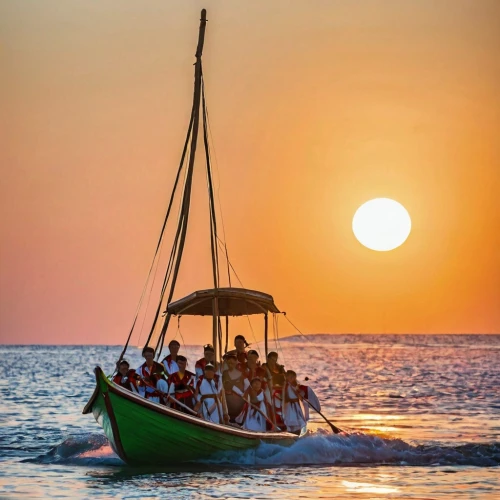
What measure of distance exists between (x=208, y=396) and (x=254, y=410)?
→ 4.99 feet

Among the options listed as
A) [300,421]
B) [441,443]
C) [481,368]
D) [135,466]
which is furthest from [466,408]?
[481,368]

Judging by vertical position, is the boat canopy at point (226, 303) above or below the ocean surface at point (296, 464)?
above

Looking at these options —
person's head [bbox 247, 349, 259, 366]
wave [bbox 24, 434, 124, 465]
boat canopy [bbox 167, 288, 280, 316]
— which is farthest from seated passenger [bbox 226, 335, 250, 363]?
wave [bbox 24, 434, 124, 465]

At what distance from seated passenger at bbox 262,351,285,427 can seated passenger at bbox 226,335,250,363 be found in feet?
1.48

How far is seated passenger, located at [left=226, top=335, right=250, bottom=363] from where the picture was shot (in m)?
25.3

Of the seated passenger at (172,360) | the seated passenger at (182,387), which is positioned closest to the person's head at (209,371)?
the seated passenger at (182,387)

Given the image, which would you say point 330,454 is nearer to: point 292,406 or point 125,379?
point 292,406

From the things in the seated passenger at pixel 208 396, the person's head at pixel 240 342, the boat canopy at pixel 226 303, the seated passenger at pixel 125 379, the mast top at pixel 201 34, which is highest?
the mast top at pixel 201 34

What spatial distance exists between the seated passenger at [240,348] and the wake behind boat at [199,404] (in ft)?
0.59

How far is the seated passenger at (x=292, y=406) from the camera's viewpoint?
25.6 m

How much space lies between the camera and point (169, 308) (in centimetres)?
2559

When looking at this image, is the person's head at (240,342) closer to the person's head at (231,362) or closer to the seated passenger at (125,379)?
the person's head at (231,362)

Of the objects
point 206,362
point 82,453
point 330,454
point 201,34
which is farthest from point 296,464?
point 201,34

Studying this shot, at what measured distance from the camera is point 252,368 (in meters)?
24.9
